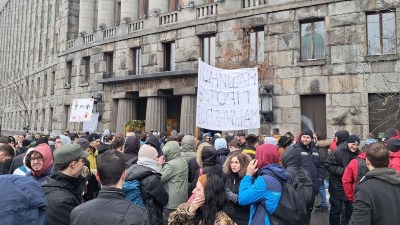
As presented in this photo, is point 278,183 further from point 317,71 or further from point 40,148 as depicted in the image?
point 317,71

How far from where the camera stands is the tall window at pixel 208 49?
61.9 ft

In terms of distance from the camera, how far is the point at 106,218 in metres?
2.64

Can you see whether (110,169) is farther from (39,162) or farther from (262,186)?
(262,186)

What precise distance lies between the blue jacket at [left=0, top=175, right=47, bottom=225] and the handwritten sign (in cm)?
1675

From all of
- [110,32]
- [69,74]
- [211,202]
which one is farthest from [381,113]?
[69,74]

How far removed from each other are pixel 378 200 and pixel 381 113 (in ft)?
39.1

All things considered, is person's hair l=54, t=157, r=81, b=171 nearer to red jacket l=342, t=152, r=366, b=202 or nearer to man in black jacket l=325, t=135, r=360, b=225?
red jacket l=342, t=152, r=366, b=202

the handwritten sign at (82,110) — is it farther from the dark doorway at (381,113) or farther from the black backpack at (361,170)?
the black backpack at (361,170)

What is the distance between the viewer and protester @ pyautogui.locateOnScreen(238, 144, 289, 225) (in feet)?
13.5

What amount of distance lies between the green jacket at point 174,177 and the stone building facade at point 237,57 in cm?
1046

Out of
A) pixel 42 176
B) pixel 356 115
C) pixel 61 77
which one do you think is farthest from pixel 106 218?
pixel 61 77

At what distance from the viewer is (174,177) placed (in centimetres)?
579

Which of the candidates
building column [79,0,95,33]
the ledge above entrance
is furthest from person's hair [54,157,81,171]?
building column [79,0,95,33]

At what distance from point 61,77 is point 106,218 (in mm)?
27608
